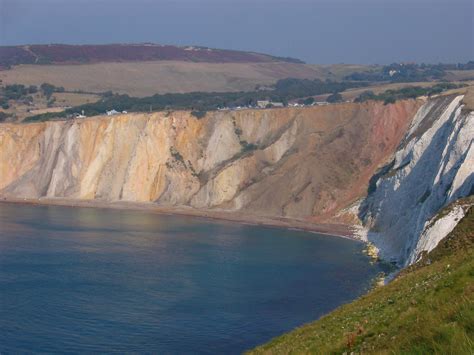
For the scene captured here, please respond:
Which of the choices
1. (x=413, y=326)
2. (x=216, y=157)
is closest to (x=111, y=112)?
(x=216, y=157)

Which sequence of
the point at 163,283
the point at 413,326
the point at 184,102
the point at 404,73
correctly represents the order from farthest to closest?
1. the point at 404,73
2. the point at 184,102
3. the point at 163,283
4. the point at 413,326

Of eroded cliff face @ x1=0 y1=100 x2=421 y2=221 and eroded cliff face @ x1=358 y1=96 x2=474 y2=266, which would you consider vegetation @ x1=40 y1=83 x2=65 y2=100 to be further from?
eroded cliff face @ x1=358 y1=96 x2=474 y2=266

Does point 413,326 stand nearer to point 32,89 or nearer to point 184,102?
point 184,102

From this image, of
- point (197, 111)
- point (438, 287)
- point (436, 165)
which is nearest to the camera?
point (438, 287)

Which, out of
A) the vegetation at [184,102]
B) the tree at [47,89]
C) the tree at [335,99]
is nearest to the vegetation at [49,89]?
the tree at [47,89]

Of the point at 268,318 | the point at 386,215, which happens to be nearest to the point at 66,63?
the point at 386,215

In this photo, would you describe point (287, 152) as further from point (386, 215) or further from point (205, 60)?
point (205, 60)

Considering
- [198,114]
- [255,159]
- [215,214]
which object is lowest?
[215,214]
